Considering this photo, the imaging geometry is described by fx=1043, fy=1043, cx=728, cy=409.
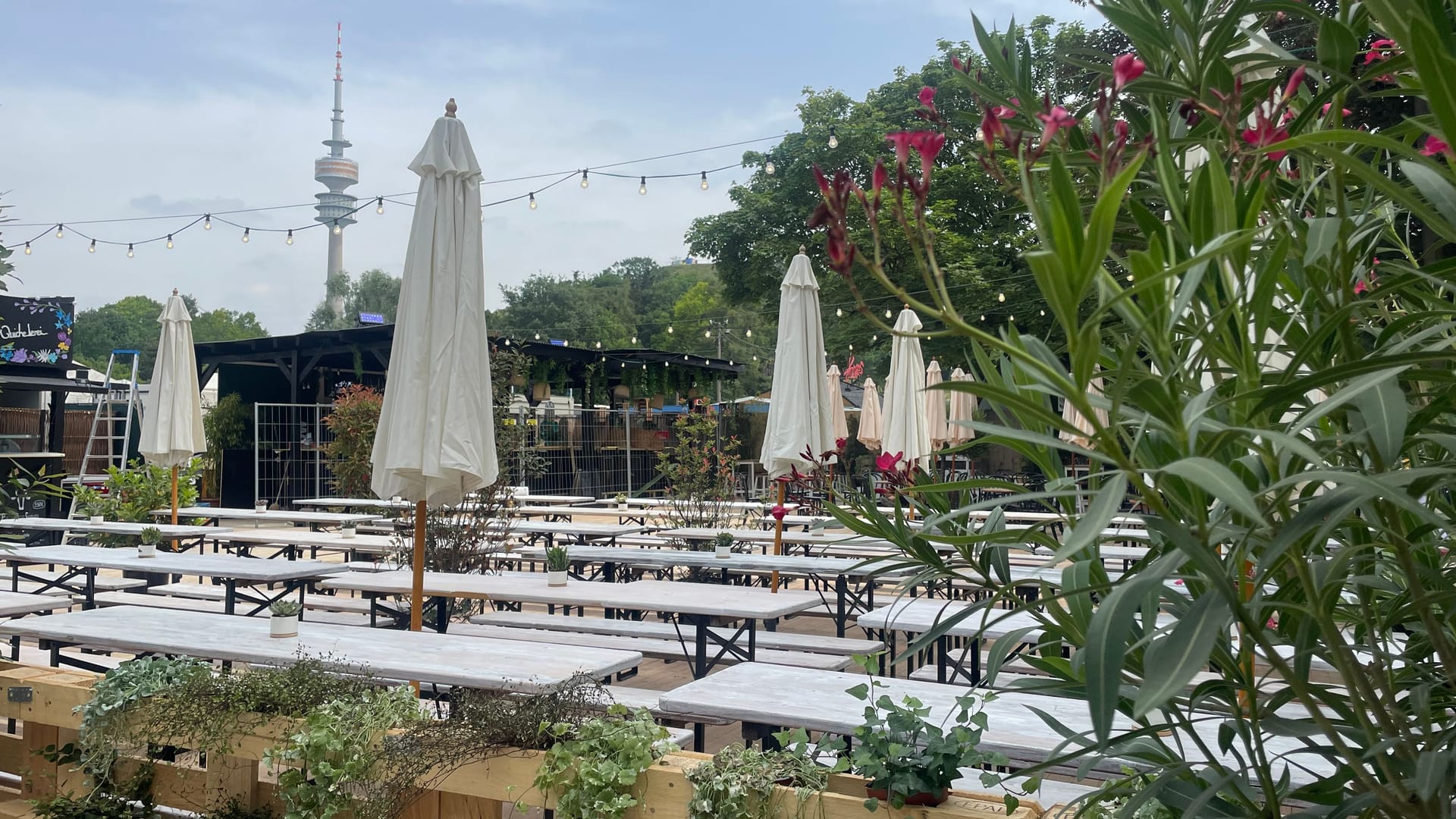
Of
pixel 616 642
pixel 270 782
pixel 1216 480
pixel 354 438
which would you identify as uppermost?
pixel 354 438

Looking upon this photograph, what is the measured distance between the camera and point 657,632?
5.76 meters

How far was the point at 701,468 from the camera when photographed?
10.9 metres

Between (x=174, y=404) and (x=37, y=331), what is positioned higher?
(x=37, y=331)

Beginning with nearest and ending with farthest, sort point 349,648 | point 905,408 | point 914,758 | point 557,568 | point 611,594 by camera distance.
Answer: point 914,758, point 349,648, point 611,594, point 557,568, point 905,408

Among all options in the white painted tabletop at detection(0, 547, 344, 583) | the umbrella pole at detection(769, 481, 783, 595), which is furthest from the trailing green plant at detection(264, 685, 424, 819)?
the umbrella pole at detection(769, 481, 783, 595)

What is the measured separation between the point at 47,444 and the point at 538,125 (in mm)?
45946

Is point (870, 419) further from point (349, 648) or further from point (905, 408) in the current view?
point (349, 648)

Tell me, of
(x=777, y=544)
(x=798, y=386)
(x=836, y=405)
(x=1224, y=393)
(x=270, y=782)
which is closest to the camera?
(x=1224, y=393)

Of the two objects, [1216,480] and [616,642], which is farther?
[616,642]

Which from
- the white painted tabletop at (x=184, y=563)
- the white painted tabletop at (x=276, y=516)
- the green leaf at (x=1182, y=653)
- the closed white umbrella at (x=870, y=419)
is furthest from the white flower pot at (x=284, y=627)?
the closed white umbrella at (x=870, y=419)

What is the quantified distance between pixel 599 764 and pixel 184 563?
4.52 metres

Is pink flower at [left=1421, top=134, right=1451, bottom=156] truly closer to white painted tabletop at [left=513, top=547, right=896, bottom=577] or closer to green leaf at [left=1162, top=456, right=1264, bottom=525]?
green leaf at [left=1162, top=456, right=1264, bottom=525]

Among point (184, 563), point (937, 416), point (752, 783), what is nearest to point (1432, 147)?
point (752, 783)

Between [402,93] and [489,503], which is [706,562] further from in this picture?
[402,93]
